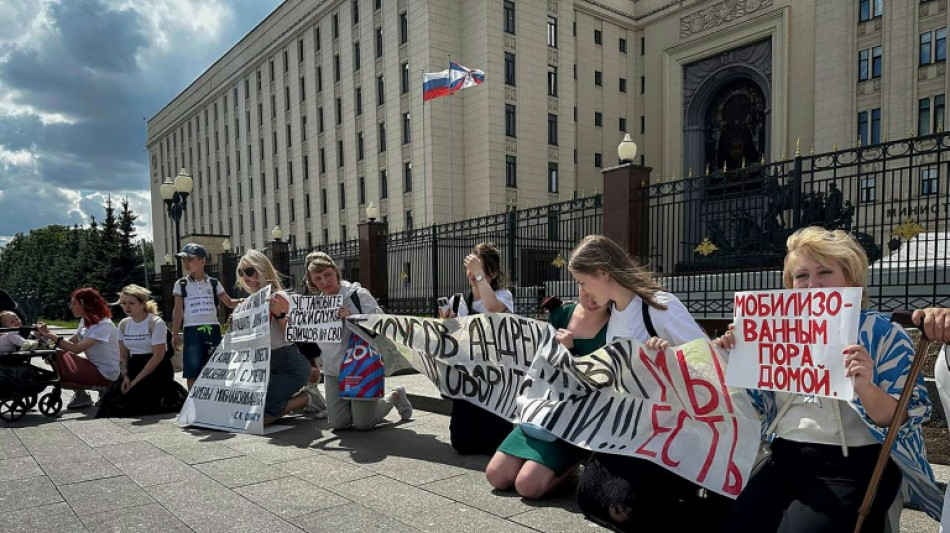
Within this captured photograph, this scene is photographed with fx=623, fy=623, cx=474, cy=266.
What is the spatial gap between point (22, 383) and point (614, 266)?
24.1 ft

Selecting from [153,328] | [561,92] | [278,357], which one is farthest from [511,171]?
[278,357]

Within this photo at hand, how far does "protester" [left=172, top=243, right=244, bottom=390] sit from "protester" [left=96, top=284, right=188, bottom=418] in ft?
0.91

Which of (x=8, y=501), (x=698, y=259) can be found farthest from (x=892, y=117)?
(x=8, y=501)

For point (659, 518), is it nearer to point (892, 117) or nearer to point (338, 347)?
point (338, 347)

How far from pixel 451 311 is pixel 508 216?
19.7ft

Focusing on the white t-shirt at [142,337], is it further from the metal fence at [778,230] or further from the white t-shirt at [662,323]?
the metal fence at [778,230]

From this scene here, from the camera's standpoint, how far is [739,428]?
3.52 m

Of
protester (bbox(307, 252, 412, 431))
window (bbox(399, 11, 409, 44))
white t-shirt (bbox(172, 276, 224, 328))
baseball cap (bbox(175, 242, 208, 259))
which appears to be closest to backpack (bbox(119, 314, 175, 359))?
white t-shirt (bbox(172, 276, 224, 328))

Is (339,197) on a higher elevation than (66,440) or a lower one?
higher

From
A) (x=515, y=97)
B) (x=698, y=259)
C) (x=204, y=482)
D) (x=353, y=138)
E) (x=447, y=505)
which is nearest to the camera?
(x=447, y=505)

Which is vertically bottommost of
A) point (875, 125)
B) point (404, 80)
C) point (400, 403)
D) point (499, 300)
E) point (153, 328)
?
point (400, 403)

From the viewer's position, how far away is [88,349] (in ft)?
27.4

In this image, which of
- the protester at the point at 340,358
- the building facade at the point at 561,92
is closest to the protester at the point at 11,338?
the protester at the point at 340,358

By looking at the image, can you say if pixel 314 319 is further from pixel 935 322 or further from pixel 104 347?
pixel 935 322
